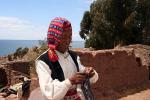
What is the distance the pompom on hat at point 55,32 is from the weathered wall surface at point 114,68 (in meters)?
7.84

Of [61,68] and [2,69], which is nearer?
[61,68]

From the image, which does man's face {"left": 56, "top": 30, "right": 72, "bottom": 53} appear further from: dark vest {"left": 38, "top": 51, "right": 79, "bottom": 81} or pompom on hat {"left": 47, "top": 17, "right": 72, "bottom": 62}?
dark vest {"left": 38, "top": 51, "right": 79, "bottom": 81}

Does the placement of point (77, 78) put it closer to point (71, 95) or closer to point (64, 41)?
point (71, 95)

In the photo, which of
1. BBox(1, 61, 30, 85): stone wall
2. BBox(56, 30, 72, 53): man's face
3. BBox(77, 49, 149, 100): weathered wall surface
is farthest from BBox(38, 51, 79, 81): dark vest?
BBox(1, 61, 30, 85): stone wall

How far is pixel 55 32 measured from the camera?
3.47 m

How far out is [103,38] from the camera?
2702 cm

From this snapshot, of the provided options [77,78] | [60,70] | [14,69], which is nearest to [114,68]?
[14,69]

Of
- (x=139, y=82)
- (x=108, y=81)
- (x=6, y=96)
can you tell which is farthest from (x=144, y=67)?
(x=6, y=96)

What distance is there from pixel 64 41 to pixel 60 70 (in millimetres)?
275

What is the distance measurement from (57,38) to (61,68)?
0.28 m

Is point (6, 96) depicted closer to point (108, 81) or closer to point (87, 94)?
point (108, 81)

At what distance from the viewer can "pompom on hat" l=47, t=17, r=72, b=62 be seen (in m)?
3.47

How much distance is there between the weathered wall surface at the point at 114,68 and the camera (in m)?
11.8

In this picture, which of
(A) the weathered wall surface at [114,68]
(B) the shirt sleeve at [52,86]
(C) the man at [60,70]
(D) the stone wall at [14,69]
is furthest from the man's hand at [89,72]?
(D) the stone wall at [14,69]
